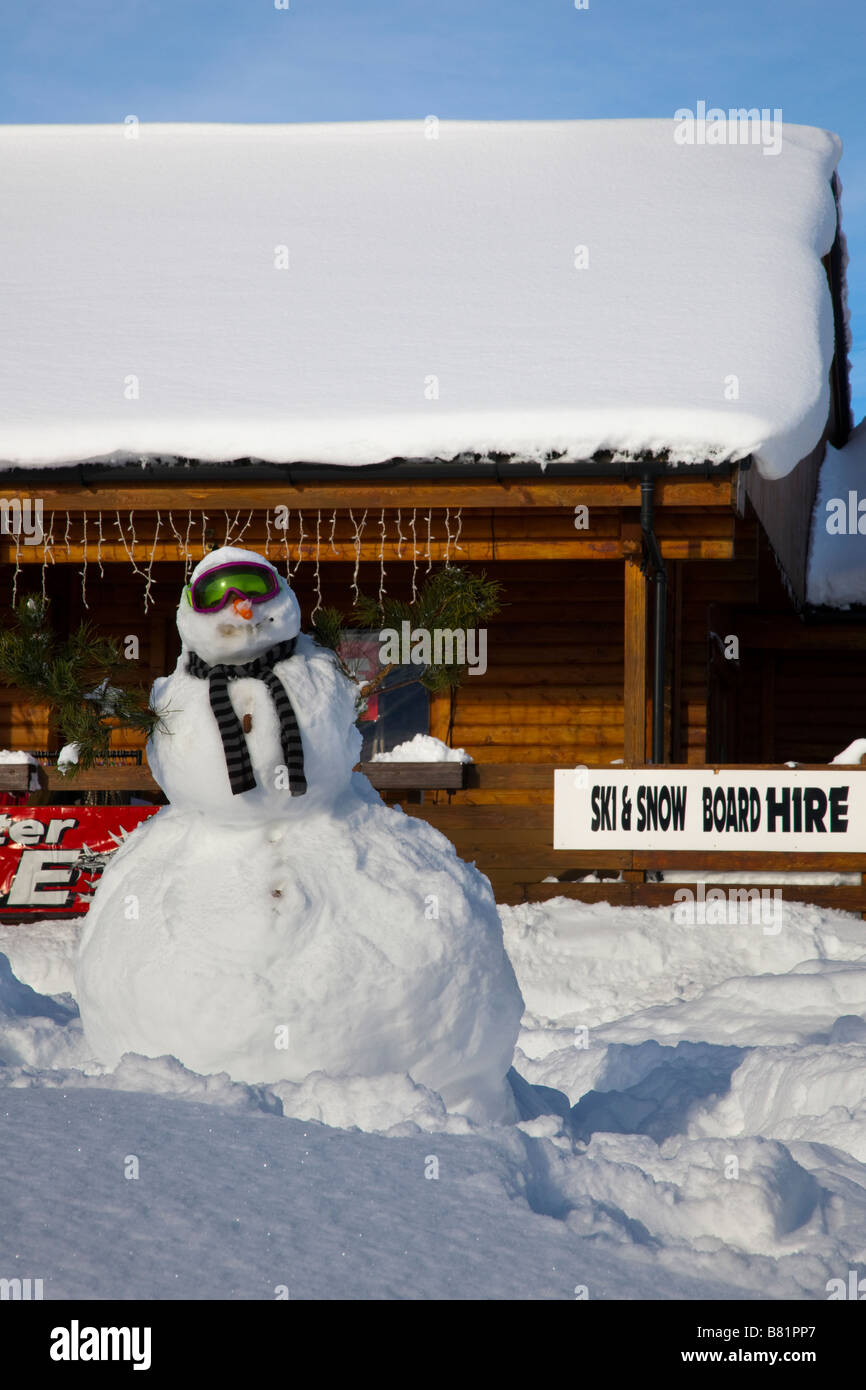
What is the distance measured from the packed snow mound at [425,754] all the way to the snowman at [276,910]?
447 cm

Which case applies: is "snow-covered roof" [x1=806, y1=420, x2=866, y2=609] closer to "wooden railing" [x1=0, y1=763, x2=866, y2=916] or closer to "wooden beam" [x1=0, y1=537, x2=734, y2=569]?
"wooden beam" [x1=0, y1=537, x2=734, y2=569]

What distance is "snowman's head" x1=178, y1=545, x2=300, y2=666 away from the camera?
370 centimetres

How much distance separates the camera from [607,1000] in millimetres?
6578

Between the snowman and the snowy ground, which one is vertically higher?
the snowman

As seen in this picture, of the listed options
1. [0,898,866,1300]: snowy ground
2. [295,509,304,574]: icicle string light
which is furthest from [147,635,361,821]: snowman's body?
[295,509,304,574]: icicle string light

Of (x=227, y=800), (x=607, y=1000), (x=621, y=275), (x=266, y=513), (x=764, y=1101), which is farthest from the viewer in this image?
(x=621, y=275)

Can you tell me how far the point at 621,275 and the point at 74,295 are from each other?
4.34 metres

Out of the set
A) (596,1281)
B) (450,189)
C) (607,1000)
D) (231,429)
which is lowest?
(607,1000)

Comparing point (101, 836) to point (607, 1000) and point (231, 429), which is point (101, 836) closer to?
point (231, 429)

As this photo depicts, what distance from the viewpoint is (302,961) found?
353 centimetres

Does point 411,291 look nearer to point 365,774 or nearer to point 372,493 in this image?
point 372,493

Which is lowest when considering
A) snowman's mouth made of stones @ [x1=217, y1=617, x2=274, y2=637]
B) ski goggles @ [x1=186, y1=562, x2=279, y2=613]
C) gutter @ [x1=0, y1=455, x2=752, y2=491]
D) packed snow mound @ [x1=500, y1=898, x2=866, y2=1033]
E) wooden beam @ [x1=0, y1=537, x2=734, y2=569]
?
packed snow mound @ [x1=500, y1=898, x2=866, y2=1033]

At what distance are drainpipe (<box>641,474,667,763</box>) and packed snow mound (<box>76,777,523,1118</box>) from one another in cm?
478
